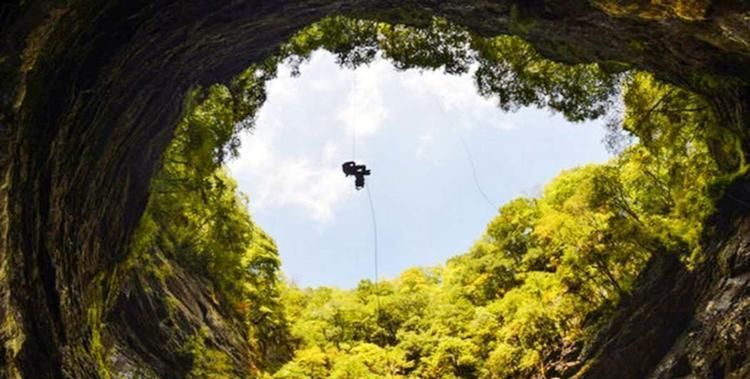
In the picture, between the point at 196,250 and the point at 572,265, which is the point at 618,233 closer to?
the point at 572,265

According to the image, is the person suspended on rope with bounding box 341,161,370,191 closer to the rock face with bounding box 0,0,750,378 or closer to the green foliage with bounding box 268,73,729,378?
the rock face with bounding box 0,0,750,378

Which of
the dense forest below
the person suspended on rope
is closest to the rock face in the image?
the dense forest below

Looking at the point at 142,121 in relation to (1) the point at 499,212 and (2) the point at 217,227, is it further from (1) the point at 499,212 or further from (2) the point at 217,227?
(1) the point at 499,212

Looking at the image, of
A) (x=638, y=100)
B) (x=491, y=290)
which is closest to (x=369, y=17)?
(x=638, y=100)

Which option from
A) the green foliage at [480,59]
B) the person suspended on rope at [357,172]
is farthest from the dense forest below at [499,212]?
the person suspended on rope at [357,172]

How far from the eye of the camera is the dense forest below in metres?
12.8

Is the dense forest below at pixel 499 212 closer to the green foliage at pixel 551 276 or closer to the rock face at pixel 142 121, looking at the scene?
the green foliage at pixel 551 276

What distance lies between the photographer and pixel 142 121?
9.95 m

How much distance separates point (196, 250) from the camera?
18.0 meters

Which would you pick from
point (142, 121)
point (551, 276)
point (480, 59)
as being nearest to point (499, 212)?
point (551, 276)

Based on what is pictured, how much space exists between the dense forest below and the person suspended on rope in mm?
2410

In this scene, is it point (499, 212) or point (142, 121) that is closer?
point (142, 121)

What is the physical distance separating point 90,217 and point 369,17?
245 inches

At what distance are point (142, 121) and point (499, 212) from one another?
15.6m
